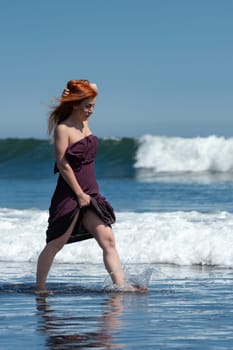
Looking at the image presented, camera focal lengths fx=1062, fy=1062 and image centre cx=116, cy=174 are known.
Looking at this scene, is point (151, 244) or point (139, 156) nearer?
point (151, 244)

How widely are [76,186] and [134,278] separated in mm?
1028

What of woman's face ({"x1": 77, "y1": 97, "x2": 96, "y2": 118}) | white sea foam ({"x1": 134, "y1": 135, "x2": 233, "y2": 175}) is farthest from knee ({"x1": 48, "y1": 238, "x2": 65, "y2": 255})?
white sea foam ({"x1": 134, "y1": 135, "x2": 233, "y2": 175})

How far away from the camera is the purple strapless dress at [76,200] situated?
26.7 ft

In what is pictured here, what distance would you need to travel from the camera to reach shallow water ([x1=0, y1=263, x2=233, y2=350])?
6.03 meters

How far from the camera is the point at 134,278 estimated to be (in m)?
8.65

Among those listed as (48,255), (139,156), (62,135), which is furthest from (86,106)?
(139,156)

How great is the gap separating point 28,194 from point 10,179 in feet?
26.1

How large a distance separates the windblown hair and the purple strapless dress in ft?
0.85

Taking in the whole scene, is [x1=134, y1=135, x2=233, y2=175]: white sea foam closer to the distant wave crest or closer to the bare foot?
the distant wave crest

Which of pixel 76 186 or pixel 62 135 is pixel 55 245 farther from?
pixel 62 135

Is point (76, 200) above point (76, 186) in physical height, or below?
below

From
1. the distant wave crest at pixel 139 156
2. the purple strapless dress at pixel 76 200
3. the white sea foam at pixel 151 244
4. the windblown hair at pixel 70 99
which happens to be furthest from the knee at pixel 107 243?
the distant wave crest at pixel 139 156

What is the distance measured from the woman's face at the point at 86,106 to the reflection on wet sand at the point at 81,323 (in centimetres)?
142

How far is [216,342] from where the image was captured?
600 centimetres
